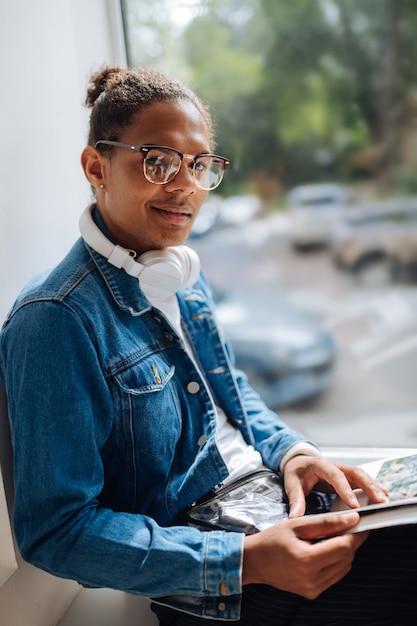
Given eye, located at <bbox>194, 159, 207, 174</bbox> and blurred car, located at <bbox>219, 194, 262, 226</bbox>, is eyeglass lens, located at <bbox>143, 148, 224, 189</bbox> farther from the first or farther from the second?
blurred car, located at <bbox>219, 194, 262, 226</bbox>

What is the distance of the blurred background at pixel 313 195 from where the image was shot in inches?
Result: 73.7

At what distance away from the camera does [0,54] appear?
105cm

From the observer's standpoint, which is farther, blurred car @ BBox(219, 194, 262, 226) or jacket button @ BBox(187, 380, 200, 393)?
blurred car @ BBox(219, 194, 262, 226)

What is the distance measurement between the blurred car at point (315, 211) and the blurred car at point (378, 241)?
0.07 metres

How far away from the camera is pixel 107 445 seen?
994mm

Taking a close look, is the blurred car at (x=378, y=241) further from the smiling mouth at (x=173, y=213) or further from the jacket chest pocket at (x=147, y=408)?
the jacket chest pocket at (x=147, y=408)

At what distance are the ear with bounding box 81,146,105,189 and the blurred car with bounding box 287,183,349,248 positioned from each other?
5.65 feet

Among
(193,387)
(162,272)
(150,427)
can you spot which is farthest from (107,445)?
(162,272)

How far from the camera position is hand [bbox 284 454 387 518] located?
1046 mm

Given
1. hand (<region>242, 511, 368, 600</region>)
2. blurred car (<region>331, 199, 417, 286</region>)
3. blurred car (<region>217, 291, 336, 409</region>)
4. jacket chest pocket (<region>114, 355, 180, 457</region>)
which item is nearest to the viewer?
hand (<region>242, 511, 368, 600</region>)

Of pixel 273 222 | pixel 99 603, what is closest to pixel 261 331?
pixel 273 222

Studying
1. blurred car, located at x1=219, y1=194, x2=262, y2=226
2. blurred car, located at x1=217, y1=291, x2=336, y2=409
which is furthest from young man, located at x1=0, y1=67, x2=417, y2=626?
blurred car, located at x1=217, y1=291, x2=336, y2=409

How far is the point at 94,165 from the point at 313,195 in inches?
74.7

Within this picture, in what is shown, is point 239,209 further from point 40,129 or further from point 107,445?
point 107,445
